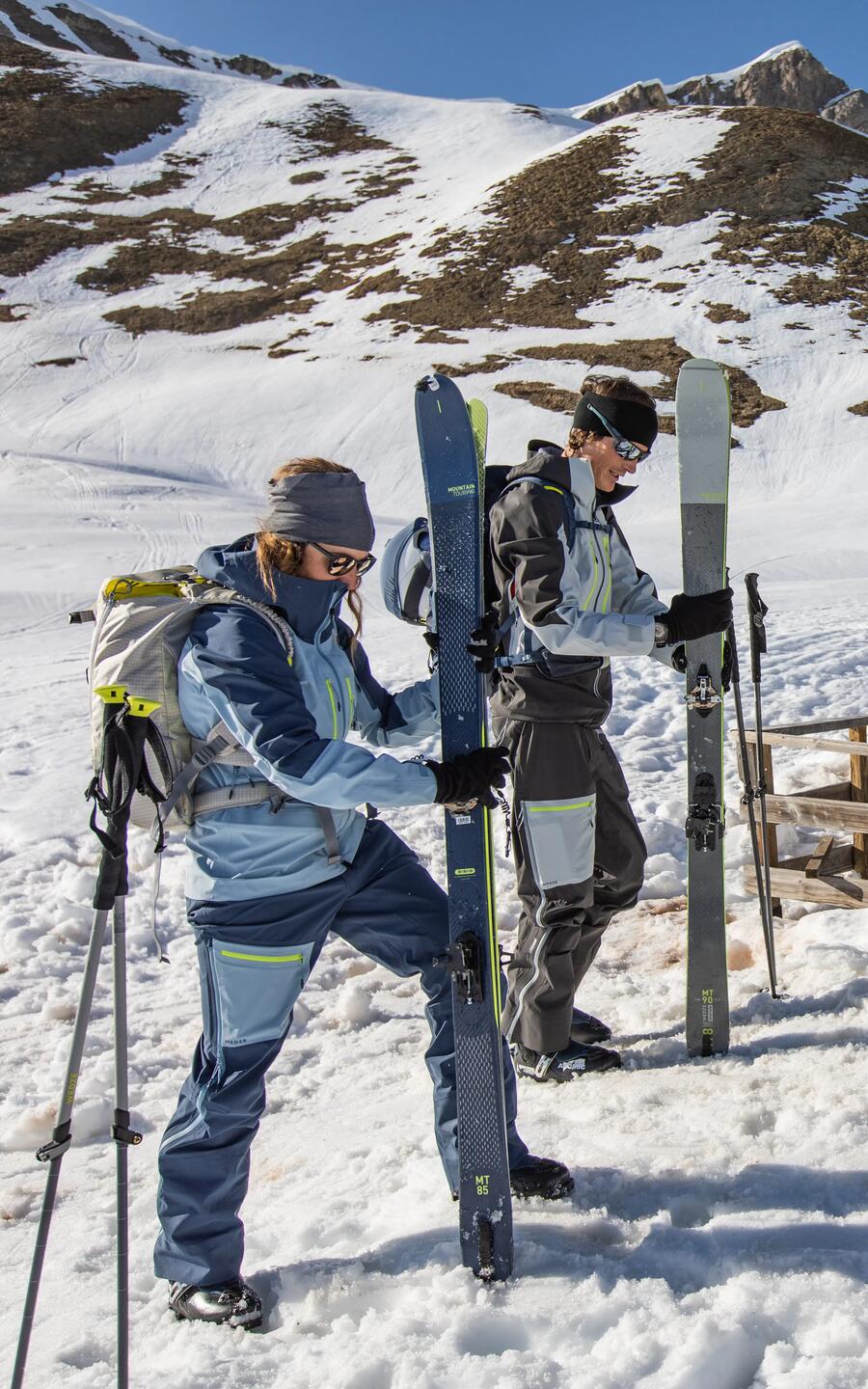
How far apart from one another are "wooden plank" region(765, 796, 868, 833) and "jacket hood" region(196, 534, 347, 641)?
280 cm

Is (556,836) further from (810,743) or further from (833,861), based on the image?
(833,861)

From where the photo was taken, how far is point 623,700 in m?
8.79

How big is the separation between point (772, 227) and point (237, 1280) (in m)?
45.2

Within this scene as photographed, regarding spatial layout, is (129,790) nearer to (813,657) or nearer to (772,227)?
(813,657)

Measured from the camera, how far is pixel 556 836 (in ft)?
11.4

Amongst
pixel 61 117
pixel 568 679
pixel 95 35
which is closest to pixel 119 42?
pixel 95 35

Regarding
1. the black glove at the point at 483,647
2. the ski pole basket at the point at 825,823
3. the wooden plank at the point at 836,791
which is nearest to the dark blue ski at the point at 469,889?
the black glove at the point at 483,647

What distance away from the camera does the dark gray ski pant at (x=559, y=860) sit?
11.4ft

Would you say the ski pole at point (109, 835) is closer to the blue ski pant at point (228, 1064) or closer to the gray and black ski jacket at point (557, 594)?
the blue ski pant at point (228, 1064)

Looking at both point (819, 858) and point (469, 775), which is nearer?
point (469, 775)

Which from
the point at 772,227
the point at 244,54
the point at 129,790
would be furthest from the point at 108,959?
the point at 244,54

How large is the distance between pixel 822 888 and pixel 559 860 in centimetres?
191

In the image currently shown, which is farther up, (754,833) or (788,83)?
(788,83)

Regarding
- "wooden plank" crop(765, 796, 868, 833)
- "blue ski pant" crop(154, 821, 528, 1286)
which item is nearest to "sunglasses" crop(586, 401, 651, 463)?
"blue ski pant" crop(154, 821, 528, 1286)
